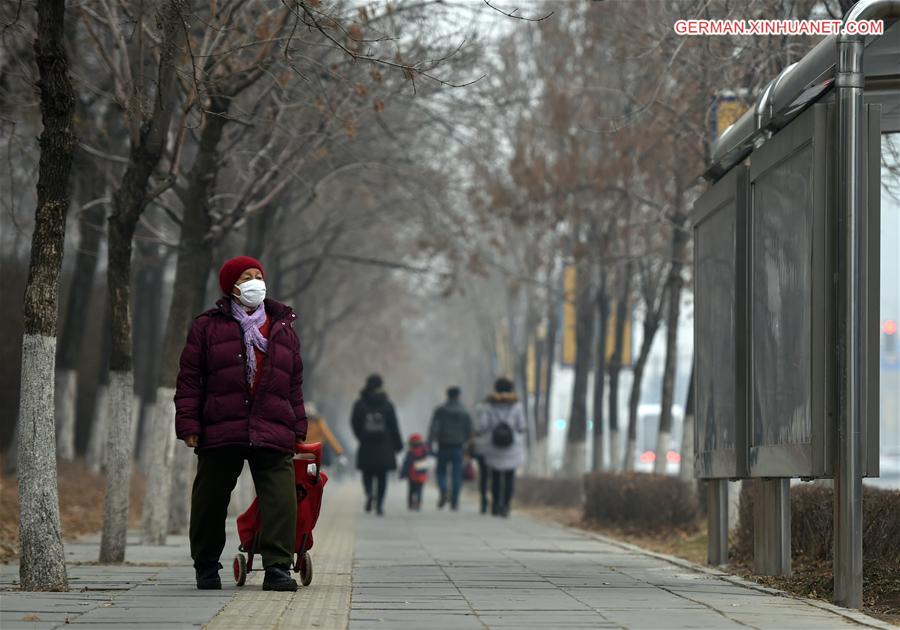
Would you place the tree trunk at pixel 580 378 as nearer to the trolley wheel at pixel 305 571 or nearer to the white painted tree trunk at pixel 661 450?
the white painted tree trunk at pixel 661 450

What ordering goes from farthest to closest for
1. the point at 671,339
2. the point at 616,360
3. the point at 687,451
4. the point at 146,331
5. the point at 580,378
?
the point at 146,331, the point at 580,378, the point at 616,360, the point at 671,339, the point at 687,451

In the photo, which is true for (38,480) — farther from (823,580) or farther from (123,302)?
(823,580)

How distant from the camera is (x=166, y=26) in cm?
1102

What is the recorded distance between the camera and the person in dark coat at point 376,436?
77.9 feet

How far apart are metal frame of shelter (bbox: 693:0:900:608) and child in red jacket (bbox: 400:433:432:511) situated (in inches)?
590

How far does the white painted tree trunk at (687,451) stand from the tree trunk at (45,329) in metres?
11.1

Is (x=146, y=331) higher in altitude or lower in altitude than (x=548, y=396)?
higher

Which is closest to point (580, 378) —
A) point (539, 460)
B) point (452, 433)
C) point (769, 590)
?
point (452, 433)

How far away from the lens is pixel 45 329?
9.36m

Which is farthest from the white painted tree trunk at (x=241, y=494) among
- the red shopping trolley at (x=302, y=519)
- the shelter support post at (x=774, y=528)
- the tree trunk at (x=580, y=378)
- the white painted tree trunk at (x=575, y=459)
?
the red shopping trolley at (x=302, y=519)

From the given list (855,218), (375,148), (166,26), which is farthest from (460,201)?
(855,218)

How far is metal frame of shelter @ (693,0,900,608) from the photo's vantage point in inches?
347

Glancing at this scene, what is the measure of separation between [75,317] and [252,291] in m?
17.4

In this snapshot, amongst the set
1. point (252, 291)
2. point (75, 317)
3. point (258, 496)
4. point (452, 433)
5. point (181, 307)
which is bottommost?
point (258, 496)
